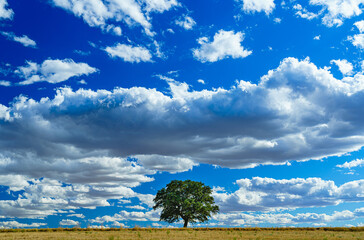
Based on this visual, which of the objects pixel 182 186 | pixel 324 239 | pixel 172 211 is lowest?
pixel 324 239

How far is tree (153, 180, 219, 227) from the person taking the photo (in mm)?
76562

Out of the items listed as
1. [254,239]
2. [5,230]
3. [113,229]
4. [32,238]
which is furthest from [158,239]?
[5,230]

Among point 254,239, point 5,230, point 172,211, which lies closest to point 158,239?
point 254,239

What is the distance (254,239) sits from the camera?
41.3m

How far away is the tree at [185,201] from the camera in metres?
76.6

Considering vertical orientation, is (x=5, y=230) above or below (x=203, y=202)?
below

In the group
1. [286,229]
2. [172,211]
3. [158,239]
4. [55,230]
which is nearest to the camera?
[158,239]

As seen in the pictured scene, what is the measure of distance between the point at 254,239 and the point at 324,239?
28.9ft

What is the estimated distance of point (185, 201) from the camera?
75.5 meters

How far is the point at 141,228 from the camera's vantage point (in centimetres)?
5516

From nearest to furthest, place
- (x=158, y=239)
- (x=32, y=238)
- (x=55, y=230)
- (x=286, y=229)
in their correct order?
(x=158, y=239) < (x=32, y=238) < (x=55, y=230) < (x=286, y=229)

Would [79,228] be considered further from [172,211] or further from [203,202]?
[203,202]

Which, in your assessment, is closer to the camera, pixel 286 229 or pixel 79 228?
pixel 79 228

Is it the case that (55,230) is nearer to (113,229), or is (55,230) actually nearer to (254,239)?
(113,229)
